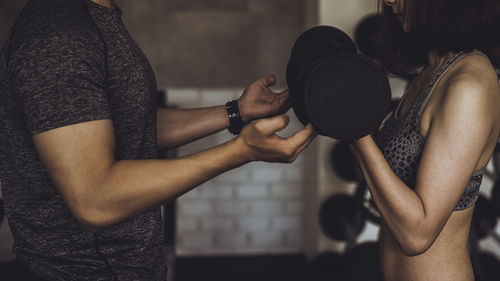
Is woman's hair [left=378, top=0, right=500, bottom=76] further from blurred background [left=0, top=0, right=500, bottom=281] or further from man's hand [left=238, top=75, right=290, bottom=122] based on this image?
blurred background [left=0, top=0, right=500, bottom=281]

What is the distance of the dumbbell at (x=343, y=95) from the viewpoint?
0.83m

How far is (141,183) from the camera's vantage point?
82cm

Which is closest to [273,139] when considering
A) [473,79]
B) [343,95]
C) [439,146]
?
[343,95]

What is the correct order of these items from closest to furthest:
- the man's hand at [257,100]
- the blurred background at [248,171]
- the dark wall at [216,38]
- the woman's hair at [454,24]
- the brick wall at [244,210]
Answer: the woman's hair at [454,24], the man's hand at [257,100], the blurred background at [248,171], the dark wall at [216,38], the brick wall at [244,210]

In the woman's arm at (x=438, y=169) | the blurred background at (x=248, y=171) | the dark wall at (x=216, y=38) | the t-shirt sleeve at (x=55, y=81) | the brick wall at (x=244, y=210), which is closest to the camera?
the t-shirt sleeve at (x=55, y=81)

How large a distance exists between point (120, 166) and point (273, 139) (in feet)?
0.94

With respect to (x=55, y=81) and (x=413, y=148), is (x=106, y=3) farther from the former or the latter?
(x=413, y=148)

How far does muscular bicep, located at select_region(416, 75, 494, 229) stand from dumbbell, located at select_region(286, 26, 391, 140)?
20 centimetres

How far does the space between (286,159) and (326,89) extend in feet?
0.51

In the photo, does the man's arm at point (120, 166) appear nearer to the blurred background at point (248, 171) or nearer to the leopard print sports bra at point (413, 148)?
the leopard print sports bra at point (413, 148)

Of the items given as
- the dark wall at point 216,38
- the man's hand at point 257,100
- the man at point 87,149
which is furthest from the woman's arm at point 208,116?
the dark wall at point 216,38

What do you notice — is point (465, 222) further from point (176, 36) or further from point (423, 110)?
point (176, 36)

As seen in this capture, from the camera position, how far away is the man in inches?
30.1

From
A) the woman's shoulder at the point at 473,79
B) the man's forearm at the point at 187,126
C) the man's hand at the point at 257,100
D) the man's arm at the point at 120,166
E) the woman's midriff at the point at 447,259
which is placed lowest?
the woman's midriff at the point at 447,259
